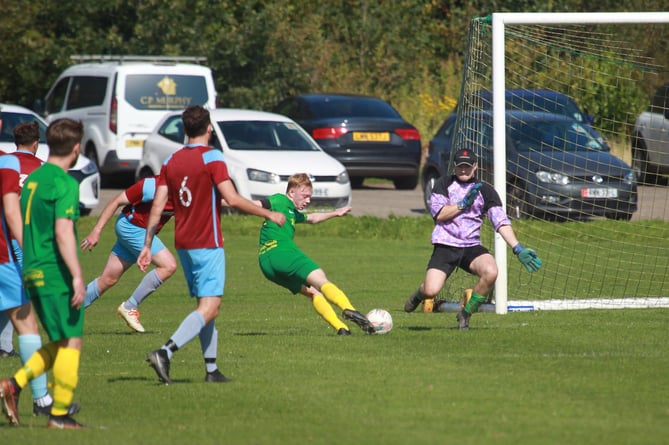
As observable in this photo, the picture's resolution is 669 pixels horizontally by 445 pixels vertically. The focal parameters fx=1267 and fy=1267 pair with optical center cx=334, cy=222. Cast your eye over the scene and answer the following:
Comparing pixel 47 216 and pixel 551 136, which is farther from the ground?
pixel 47 216

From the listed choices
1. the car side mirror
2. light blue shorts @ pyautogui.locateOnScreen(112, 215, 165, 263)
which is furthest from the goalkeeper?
the car side mirror

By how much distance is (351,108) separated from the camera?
26312 mm

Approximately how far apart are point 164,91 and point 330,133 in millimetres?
3405

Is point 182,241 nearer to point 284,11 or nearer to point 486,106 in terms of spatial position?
point 486,106

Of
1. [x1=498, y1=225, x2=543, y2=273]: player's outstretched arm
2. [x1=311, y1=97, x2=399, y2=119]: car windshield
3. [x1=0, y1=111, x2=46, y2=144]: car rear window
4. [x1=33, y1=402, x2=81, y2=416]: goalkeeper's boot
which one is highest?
[x1=33, y1=402, x2=81, y2=416]: goalkeeper's boot

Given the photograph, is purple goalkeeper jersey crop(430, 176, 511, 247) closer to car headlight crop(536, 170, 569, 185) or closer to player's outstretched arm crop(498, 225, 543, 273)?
player's outstretched arm crop(498, 225, 543, 273)

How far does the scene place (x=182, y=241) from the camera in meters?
8.30

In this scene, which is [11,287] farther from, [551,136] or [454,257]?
[551,136]

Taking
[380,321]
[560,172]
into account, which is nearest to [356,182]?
[560,172]

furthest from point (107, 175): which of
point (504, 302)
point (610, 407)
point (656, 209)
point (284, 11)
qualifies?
point (610, 407)

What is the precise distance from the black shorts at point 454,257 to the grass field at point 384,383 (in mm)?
540

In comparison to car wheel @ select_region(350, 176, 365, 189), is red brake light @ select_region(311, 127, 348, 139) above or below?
above

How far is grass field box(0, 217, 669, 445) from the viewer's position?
22.3ft

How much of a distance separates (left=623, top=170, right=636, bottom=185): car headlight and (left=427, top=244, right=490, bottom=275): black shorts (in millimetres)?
6154
